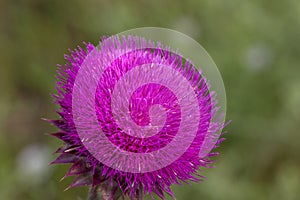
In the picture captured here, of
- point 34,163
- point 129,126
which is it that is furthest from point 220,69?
point 129,126

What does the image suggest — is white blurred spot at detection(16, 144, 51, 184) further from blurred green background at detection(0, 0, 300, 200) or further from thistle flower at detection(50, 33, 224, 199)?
thistle flower at detection(50, 33, 224, 199)

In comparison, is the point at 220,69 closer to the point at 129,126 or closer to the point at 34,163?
the point at 34,163

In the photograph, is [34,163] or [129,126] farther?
[34,163]

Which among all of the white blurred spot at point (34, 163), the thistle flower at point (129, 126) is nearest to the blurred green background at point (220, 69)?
the white blurred spot at point (34, 163)

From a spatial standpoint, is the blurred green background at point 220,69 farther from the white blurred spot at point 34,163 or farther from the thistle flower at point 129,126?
the thistle flower at point 129,126

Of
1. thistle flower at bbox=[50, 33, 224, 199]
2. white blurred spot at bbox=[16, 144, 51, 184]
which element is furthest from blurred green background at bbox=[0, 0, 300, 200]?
thistle flower at bbox=[50, 33, 224, 199]

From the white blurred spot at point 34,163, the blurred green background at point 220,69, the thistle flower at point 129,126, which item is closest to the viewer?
the thistle flower at point 129,126

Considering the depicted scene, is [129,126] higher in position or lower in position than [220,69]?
lower
